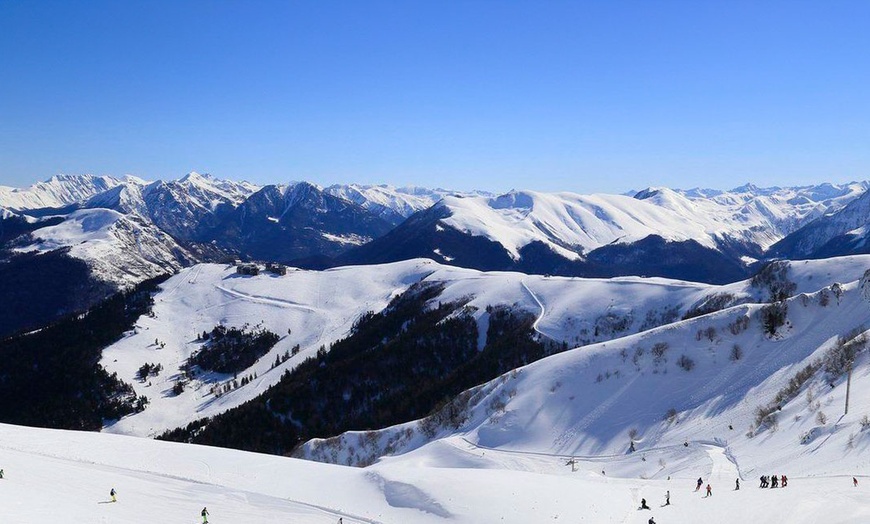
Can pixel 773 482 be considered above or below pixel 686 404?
above

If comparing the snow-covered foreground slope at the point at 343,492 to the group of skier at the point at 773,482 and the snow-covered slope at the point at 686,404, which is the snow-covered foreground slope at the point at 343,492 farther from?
the snow-covered slope at the point at 686,404

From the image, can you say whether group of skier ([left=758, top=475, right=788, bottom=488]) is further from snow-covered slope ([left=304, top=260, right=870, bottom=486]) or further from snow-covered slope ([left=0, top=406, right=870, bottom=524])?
snow-covered slope ([left=304, top=260, right=870, bottom=486])

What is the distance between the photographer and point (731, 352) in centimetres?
8906

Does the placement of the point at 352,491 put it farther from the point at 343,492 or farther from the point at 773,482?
the point at 773,482

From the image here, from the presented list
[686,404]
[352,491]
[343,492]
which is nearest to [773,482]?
Answer: [352,491]

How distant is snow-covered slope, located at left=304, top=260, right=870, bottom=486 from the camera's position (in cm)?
5784

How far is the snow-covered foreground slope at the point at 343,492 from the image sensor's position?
129 feet

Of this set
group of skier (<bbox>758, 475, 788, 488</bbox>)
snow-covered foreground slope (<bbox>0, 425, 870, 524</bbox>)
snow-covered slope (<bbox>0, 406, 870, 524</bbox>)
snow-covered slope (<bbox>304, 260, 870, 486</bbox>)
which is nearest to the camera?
Answer: snow-covered foreground slope (<bbox>0, 425, 870, 524</bbox>)

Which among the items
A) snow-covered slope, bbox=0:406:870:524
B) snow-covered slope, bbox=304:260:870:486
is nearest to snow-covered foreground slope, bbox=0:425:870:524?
snow-covered slope, bbox=0:406:870:524

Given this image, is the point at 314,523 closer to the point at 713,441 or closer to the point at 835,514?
the point at 835,514

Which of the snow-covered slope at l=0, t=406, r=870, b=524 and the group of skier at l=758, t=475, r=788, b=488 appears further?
the group of skier at l=758, t=475, r=788, b=488

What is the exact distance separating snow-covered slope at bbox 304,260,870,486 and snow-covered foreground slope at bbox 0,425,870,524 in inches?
204

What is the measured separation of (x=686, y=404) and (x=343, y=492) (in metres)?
55.0

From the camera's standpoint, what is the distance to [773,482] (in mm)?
42531
